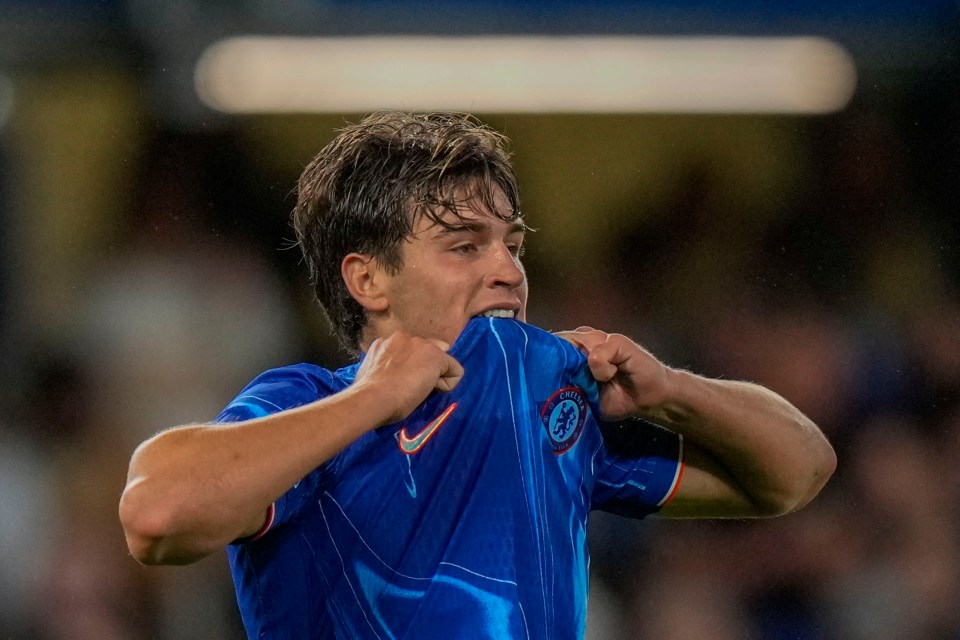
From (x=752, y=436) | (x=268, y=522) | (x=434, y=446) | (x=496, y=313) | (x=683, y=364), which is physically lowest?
(x=268, y=522)

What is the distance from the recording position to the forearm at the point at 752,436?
6.23 feet

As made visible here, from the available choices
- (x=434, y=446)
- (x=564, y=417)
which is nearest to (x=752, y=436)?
(x=564, y=417)

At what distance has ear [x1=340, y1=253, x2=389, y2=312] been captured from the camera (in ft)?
6.37

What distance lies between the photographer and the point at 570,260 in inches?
181

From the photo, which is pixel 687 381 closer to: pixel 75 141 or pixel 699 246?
pixel 699 246

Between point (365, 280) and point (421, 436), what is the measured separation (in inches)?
14.8

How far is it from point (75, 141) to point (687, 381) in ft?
11.1

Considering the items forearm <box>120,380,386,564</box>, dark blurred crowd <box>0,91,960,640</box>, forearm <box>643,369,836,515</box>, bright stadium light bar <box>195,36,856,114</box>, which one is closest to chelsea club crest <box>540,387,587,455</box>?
forearm <box>643,369,836,515</box>

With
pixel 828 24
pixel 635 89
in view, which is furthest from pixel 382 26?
pixel 828 24

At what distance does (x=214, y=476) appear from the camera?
145cm

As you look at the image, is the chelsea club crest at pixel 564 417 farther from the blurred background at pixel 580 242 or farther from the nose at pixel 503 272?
the blurred background at pixel 580 242

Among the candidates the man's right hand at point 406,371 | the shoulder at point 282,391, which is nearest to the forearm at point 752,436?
the man's right hand at point 406,371

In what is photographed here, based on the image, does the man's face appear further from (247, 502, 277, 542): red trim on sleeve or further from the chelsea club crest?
(247, 502, 277, 542): red trim on sleeve

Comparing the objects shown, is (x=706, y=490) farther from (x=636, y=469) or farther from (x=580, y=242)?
(x=580, y=242)
